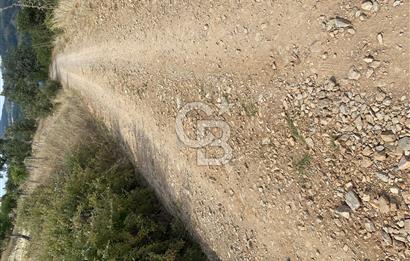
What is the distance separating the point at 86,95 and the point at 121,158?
3045mm

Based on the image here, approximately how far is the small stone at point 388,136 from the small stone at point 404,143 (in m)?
0.07

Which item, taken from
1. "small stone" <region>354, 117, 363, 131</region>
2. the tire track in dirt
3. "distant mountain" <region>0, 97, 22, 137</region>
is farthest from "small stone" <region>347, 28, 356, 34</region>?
"distant mountain" <region>0, 97, 22, 137</region>

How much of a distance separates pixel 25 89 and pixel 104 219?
11.4 meters

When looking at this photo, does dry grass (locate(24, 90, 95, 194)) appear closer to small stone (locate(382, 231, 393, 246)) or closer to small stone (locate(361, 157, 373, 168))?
small stone (locate(361, 157, 373, 168))

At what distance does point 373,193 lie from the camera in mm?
3879

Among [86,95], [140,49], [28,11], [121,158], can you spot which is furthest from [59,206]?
[28,11]

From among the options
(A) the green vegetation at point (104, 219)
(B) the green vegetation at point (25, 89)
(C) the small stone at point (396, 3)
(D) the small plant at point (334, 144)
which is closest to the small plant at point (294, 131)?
(D) the small plant at point (334, 144)

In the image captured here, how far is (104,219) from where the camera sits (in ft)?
22.2

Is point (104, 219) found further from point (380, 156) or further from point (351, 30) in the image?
point (351, 30)

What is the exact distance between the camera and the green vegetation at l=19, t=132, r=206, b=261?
657 centimetres

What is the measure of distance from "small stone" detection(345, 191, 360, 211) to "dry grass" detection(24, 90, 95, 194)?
7223mm

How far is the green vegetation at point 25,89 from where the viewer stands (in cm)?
1430

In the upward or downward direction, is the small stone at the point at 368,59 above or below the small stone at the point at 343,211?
above

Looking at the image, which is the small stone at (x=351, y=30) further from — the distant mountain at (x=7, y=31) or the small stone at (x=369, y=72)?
the distant mountain at (x=7, y=31)
